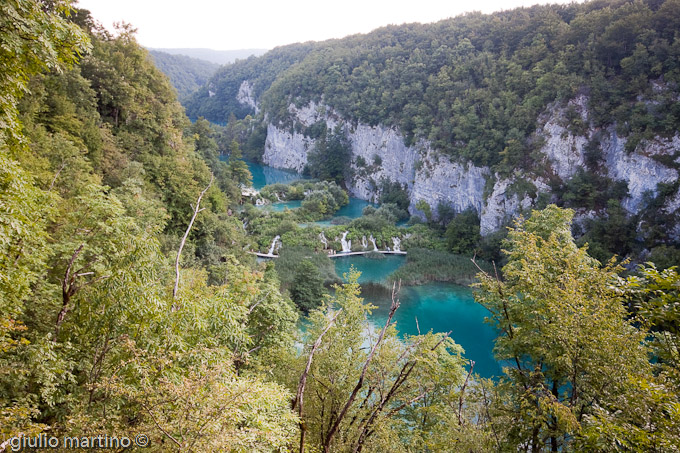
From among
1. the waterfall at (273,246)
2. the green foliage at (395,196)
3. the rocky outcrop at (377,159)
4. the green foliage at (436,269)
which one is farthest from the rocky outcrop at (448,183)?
the waterfall at (273,246)

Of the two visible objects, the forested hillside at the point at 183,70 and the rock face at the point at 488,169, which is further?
the forested hillside at the point at 183,70

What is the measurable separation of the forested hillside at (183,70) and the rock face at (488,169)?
86.5m

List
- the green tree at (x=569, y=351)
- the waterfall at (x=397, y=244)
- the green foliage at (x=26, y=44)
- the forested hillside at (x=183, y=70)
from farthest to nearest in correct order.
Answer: the forested hillside at (x=183, y=70), the waterfall at (x=397, y=244), the green tree at (x=569, y=351), the green foliage at (x=26, y=44)

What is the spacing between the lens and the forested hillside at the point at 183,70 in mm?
126188

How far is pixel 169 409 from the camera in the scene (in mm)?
3521

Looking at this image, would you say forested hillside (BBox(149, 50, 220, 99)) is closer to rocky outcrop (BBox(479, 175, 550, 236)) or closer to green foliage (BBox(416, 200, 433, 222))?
green foliage (BBox(416, 200, 433, 222))

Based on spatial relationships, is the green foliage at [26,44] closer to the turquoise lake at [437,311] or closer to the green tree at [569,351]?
the green tree at [569,351]

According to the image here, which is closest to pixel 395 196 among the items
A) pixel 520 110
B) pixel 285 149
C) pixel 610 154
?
pixel 520 110

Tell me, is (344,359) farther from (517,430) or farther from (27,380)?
(27,380)

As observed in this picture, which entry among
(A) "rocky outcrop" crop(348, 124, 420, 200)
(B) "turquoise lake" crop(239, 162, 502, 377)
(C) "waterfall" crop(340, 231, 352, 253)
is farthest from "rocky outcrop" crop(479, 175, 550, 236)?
(A) "rocky outcrop" crop(348, 124, 420, 200)

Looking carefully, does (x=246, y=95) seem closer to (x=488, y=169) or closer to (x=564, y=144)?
(x=488, y=169)

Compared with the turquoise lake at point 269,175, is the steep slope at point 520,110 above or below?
above

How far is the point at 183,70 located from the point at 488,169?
139 m

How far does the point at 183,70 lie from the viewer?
138 metres
